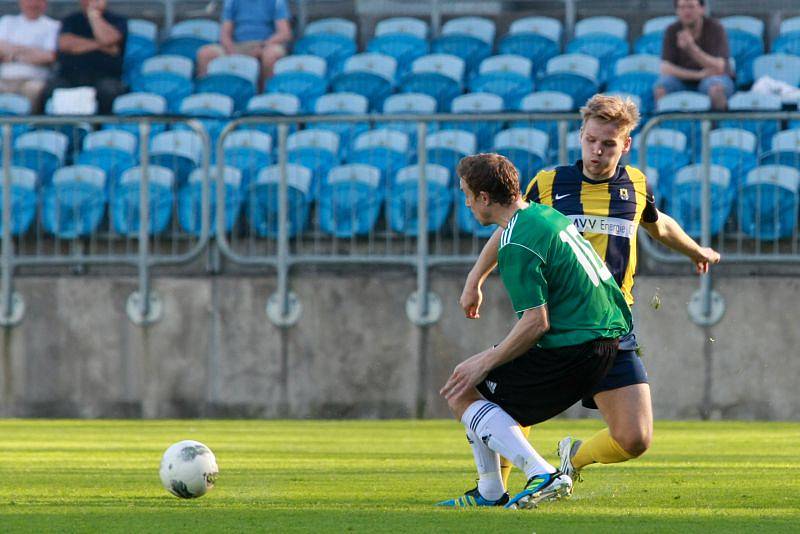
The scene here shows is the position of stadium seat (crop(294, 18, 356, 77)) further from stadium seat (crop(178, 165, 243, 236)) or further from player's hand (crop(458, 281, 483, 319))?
player's hand (crop(458, 281, 483, 319))

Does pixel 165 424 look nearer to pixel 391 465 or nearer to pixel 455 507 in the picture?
pixel 391 465

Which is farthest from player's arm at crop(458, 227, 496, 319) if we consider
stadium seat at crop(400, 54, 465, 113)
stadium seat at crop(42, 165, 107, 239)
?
stadium seat at crop(400, 54, 465, 113)

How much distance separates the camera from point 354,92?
15.8m

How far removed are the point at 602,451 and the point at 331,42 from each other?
11205mm

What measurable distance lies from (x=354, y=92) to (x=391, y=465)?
7906 mm

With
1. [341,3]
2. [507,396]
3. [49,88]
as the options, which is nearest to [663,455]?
[507,396]

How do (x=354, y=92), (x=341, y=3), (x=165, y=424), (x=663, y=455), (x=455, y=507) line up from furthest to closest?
(x=341, y=3) → (x=354, y=92) → (x=165, y=424) → (x=663, y=455) → (x=455, y=507)

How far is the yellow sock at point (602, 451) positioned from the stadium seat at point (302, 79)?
32.1 ft

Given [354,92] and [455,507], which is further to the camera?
[354,92]

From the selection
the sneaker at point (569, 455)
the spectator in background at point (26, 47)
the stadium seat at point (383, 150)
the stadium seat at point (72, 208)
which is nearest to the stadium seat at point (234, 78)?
the spectator in background at point (26, 47)

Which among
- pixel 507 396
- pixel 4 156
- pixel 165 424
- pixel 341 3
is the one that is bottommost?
pixel 165 424

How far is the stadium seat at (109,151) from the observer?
1380cm

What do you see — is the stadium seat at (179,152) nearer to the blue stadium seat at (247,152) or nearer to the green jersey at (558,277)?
the blue stadium seat at (247,152)

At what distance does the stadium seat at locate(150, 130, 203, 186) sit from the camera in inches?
524
